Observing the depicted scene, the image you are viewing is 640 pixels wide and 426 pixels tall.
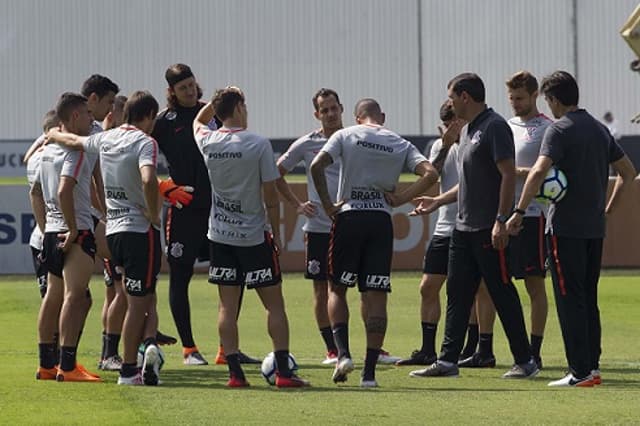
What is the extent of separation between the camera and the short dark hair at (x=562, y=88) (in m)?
10.5

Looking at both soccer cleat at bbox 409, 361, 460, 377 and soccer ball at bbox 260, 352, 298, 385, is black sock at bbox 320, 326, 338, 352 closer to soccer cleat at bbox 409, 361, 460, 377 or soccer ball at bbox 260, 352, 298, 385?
soccer cleat at bbox 409, 361, 460, 377

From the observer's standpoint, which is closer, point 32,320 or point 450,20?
point 32,320

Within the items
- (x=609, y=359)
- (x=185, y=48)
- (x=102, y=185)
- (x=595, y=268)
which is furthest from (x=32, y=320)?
(x=185, y=48)

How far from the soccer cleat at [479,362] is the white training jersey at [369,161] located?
6.38 feet

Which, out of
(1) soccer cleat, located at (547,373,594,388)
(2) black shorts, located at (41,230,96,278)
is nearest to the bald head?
(2) black shorts, located at (41,230,96,278)

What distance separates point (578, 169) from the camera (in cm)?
1059

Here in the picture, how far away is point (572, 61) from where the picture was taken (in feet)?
148

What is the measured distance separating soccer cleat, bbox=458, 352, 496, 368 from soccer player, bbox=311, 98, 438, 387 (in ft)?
5.60

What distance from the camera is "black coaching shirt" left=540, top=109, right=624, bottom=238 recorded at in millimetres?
10539

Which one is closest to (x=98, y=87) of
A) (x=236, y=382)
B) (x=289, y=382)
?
(x=236, y=382)

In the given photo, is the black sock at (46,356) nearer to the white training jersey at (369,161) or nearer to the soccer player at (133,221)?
the soccer player at (133,221)

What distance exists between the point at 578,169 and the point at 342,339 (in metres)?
1.93

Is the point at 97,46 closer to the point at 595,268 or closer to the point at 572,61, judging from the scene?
the point at 572,61

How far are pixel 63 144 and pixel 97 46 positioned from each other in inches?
1418
